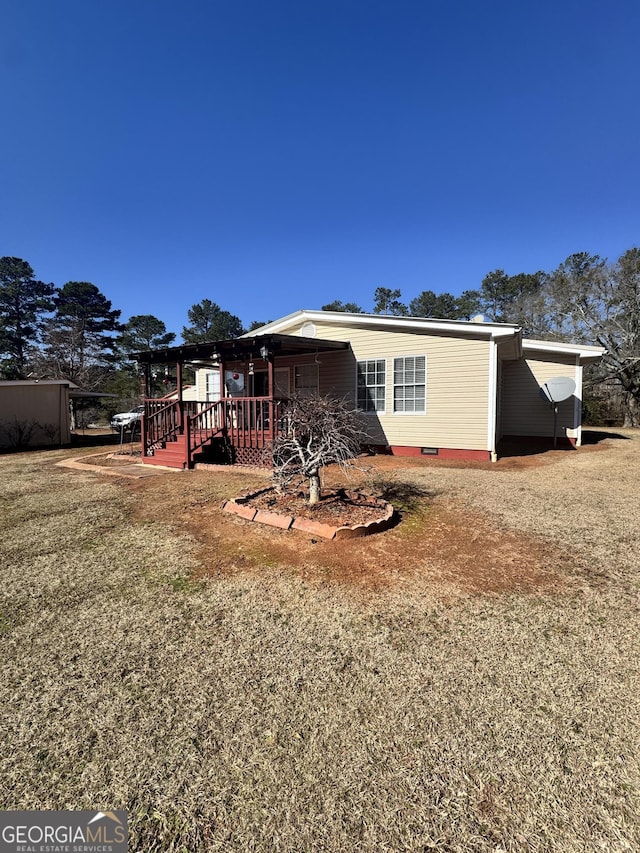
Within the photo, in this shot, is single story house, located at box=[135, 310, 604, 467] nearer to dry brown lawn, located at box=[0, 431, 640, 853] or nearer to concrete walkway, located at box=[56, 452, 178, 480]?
concrete walkway, located at box=[56, 452, 178, 480]

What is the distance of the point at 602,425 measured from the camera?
21.0m

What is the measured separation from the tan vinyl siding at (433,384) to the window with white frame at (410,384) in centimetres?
11

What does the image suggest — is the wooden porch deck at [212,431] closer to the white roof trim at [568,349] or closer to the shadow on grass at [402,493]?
the shadow on grass at [402,493]

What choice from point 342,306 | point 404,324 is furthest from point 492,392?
point 342,306

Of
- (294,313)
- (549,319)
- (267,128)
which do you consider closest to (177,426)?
(294,313)

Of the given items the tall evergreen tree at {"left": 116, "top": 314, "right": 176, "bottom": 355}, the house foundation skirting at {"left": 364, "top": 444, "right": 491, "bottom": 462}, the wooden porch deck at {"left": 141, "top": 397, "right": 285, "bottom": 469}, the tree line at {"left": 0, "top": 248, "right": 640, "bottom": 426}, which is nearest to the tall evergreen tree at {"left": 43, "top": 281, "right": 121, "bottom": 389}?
the tree line at {"left": 0, "top": 248, "right": 640, "bottom": 426}

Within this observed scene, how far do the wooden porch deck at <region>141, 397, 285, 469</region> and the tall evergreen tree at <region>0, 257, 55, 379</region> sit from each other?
27.6 m

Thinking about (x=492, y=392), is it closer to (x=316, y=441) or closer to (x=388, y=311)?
(x=316, y=441)

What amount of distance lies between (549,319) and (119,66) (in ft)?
83.6

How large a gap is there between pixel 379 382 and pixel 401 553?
7.38 meters

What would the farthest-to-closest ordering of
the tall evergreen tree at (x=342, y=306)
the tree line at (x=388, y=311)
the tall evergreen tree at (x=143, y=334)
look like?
the tall evergreen tree at (x=342, y=306)
the tall evergreen tree at (x=143, y=334)
the tree line at (x=388, y=311)

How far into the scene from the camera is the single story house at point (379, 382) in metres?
8.98

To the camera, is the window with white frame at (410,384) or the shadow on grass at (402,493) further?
the window with white frame at (410,384)

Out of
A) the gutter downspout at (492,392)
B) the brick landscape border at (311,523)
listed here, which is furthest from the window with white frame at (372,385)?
the brick landscape border at (311,523)
